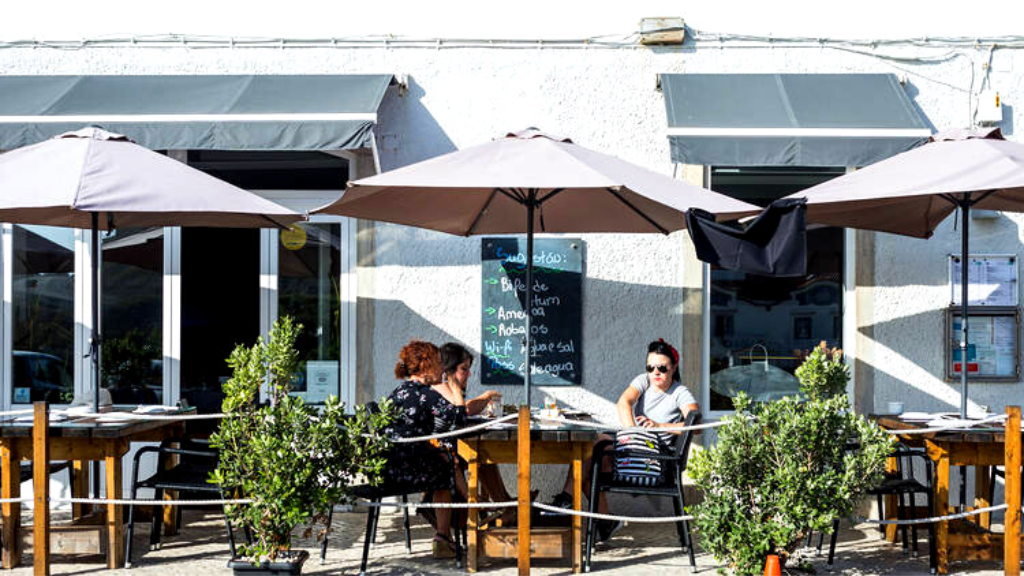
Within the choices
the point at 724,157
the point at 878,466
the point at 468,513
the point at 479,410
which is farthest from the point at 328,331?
the point at 878,466

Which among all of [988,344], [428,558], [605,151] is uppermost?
[605,151]

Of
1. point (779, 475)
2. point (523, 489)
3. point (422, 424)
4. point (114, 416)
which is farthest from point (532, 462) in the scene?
point (114, 416)

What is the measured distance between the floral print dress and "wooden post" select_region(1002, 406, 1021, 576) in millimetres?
2989

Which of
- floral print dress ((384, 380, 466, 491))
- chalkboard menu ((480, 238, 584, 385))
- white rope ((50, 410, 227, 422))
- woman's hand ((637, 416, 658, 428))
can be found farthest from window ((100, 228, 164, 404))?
woman's hand ((637, 416, 658, 428))

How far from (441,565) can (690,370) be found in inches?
99.3

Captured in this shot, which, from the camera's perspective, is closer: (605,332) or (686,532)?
(686,532)

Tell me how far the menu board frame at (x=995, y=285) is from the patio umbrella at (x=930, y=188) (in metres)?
0.64

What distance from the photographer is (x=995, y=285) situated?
7.68 meters

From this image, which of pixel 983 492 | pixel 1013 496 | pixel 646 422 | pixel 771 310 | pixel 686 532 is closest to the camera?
pixel 1013 496

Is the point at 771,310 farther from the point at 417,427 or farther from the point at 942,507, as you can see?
Result: the point at 417,427

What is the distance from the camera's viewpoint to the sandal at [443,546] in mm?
6375

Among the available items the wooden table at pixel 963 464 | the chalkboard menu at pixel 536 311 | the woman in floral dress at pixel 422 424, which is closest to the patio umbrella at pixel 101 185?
the woman in floral dress at pixel 422 424

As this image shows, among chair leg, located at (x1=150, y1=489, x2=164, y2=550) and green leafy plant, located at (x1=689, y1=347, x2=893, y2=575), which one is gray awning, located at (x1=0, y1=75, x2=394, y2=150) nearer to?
chair leg, located at (x1=150, y1=489, x2=164, y2=550)

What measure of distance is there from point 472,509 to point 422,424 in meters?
0.56
